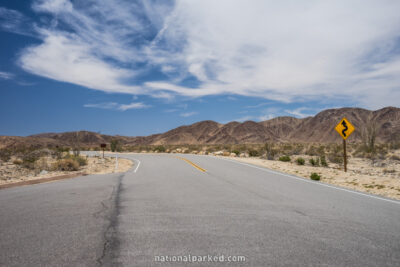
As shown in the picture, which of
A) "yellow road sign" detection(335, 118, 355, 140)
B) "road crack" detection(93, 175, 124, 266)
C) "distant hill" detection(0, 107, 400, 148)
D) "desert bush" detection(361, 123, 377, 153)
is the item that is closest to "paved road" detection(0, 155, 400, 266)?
"road crack" detection(93, 175, 124, 266)

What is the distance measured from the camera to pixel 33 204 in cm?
673

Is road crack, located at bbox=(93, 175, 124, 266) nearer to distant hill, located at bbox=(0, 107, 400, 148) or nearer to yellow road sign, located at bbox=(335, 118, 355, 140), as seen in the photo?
yellow road sign, located at bbox=(335, 118, 355, 140)

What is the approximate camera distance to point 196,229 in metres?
4.70

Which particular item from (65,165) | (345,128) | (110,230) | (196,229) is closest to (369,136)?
(345,128)

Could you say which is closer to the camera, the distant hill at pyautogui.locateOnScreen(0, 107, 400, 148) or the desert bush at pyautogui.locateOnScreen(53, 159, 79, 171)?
the desert bush at pyautogui.locateOnScreen(53, 159, 79, 171)

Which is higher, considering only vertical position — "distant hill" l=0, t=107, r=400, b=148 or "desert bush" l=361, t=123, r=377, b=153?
"distant hill" l=0, t=107, r=400, b=148

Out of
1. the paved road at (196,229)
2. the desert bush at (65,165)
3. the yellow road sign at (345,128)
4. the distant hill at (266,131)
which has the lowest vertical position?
the paved road at (196,229)

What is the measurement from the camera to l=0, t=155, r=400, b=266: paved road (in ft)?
11.9

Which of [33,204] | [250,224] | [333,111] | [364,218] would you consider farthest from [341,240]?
[333,111]

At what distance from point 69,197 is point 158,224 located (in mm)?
3810

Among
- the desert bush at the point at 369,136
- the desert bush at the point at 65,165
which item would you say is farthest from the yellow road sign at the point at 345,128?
the desert bush at the point at 65,165

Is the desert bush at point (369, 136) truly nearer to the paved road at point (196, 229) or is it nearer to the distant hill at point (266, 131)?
the paved road at point (196, 229)

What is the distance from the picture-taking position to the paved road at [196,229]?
3.62m

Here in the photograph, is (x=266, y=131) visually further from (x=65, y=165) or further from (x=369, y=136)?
(x=65, y=165)
